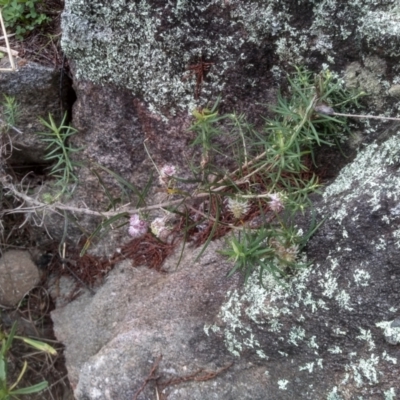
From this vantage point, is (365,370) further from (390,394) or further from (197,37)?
(197,37)

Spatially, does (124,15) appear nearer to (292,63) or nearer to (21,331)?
(292,63)

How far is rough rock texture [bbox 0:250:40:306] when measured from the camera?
8.77ft

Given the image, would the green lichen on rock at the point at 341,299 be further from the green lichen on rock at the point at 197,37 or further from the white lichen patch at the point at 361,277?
the green lichen on rock at the point at 197,37

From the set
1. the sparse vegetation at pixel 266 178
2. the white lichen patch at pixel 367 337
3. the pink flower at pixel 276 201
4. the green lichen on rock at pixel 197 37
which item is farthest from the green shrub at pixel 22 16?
the white lichen patch at pixel 367 337

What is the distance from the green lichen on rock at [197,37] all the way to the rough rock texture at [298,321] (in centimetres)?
39

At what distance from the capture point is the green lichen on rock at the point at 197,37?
172 cm

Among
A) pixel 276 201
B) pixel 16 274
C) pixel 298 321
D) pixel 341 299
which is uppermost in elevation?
pixel 276 201

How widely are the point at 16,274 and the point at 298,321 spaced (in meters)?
1.58

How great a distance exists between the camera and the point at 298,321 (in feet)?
5.49

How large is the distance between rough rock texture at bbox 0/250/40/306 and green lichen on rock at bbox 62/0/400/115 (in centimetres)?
107

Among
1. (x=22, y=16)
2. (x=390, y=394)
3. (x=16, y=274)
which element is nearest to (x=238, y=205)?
(x=390, y=394)

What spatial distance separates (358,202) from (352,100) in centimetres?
34

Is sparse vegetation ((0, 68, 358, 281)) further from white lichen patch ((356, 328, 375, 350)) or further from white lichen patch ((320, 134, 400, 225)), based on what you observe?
white lichen patch ((356, 328, 375, 350))

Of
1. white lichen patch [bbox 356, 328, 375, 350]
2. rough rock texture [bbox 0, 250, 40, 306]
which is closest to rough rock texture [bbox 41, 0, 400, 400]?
white lichen patch [bbox 356, 328, 375, 350]
